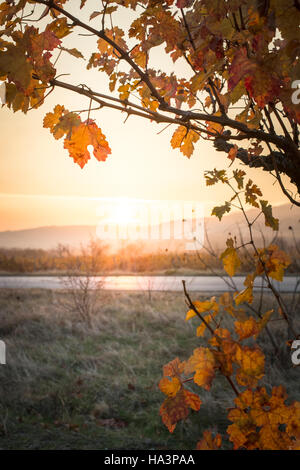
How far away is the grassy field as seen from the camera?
339cm

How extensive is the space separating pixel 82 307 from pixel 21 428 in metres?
3.16

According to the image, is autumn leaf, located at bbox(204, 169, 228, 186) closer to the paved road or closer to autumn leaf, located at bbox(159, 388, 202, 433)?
autumn leaf, located at bbox(159, 388, 202, 433)

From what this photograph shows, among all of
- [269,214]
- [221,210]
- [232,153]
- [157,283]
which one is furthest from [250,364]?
[157,283]

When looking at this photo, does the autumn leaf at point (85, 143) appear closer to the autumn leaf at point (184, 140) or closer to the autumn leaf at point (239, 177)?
the autumn leaf at point (184, 140)

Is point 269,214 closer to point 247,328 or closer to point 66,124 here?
point 247,328

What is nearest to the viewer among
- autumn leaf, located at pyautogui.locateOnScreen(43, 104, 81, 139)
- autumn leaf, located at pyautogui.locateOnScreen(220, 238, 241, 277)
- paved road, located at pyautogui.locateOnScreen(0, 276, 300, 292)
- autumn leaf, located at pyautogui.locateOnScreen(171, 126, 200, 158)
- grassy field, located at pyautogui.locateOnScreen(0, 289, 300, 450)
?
autumn leaf, located at pyautogui.locateOnScreen(43, 104, 81, 139)

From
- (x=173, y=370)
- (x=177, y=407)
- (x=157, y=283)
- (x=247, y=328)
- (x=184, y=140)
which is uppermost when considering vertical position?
(x=184, y=140)

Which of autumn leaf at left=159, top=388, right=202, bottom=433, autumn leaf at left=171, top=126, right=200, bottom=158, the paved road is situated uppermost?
autumn leaf at left=171, top=126, right=200, bottom=158

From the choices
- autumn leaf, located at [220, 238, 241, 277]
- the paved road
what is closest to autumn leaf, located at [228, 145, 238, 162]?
autumn leaf, located at [220, 238, 241, 277]

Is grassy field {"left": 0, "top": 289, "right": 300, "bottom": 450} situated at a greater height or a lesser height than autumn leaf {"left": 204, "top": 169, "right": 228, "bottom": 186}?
lesser

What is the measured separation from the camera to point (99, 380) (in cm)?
434

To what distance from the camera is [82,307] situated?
6637mm
